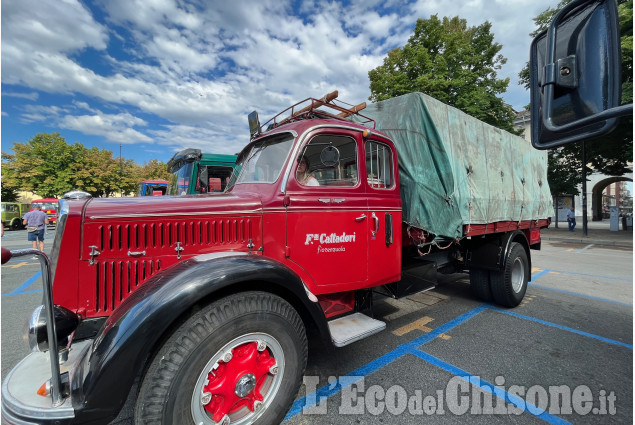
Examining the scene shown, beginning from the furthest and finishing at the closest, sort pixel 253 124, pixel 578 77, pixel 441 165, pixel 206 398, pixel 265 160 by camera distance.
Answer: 1. pixel 253 124
2. pixel 441 165
3. pixel 265 160
4. pixel 206 398
5. pixel 578 77

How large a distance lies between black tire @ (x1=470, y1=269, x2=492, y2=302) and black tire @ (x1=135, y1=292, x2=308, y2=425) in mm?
3579

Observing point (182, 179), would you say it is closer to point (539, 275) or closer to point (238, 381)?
point (238, 381)

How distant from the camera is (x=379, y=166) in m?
3.08

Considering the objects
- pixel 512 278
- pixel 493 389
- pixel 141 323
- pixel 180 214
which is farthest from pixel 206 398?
pixel 512 278

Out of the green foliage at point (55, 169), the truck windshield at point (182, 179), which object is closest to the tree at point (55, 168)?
the green foliage at point (55, 169)

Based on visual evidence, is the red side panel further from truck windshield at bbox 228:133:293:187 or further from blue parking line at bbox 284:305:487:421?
truck windshield at bbox 228:133:293:187

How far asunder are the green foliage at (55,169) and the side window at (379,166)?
97.3 feet

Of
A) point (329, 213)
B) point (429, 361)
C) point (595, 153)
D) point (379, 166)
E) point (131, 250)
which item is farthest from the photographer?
point (595, 153)

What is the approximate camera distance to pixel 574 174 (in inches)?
682

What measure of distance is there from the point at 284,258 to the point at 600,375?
3.14m

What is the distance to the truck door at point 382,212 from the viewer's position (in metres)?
2.85

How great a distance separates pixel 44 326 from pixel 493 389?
3281 mm

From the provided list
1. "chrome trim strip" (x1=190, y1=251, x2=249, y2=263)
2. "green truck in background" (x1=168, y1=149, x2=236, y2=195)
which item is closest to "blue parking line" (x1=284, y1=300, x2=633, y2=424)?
"chrome trim strip" (x1=190, y1=251, x2=249, y2=263)

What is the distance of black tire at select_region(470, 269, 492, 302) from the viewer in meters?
4.49
